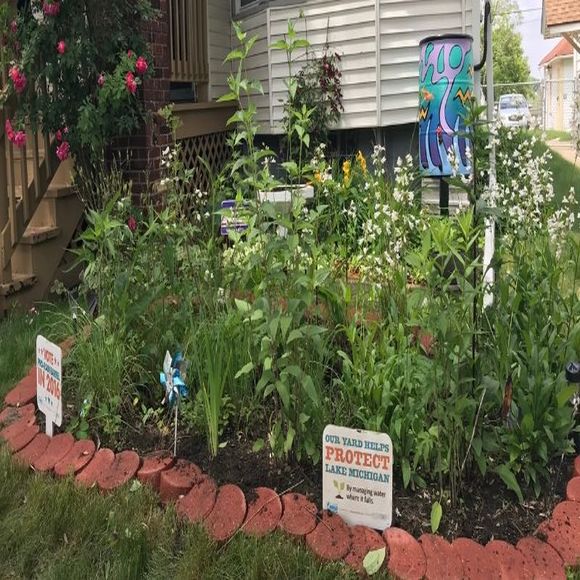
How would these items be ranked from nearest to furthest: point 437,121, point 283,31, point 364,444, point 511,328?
point 364,444
point 511,328
point 437,121
point 283,31

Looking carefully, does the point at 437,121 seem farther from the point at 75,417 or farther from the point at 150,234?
the point at 75,417

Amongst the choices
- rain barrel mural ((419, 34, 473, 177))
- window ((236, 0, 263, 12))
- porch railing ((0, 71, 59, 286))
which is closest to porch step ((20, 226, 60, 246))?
porch railing ((0, 71, 59, 286))

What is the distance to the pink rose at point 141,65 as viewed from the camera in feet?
15.8

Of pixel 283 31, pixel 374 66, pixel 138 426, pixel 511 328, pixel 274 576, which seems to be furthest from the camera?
pixel 283 31

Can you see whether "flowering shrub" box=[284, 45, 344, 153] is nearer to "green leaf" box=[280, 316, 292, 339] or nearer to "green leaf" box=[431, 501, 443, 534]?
"green leaf" box=[280, 316, 292, 339]

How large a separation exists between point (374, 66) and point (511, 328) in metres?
4.72

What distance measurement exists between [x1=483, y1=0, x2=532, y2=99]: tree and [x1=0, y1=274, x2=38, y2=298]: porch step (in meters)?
40.7

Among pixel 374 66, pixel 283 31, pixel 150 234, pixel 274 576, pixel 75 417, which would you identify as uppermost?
pixel 283 31

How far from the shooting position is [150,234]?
141 inches

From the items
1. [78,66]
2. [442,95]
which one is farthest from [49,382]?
[442,95]

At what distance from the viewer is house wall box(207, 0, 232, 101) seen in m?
7.88

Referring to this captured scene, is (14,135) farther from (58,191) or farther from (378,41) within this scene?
(378,41)

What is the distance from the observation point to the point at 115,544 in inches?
99.0

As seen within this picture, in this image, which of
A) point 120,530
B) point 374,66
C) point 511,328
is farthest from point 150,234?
point 374,66
